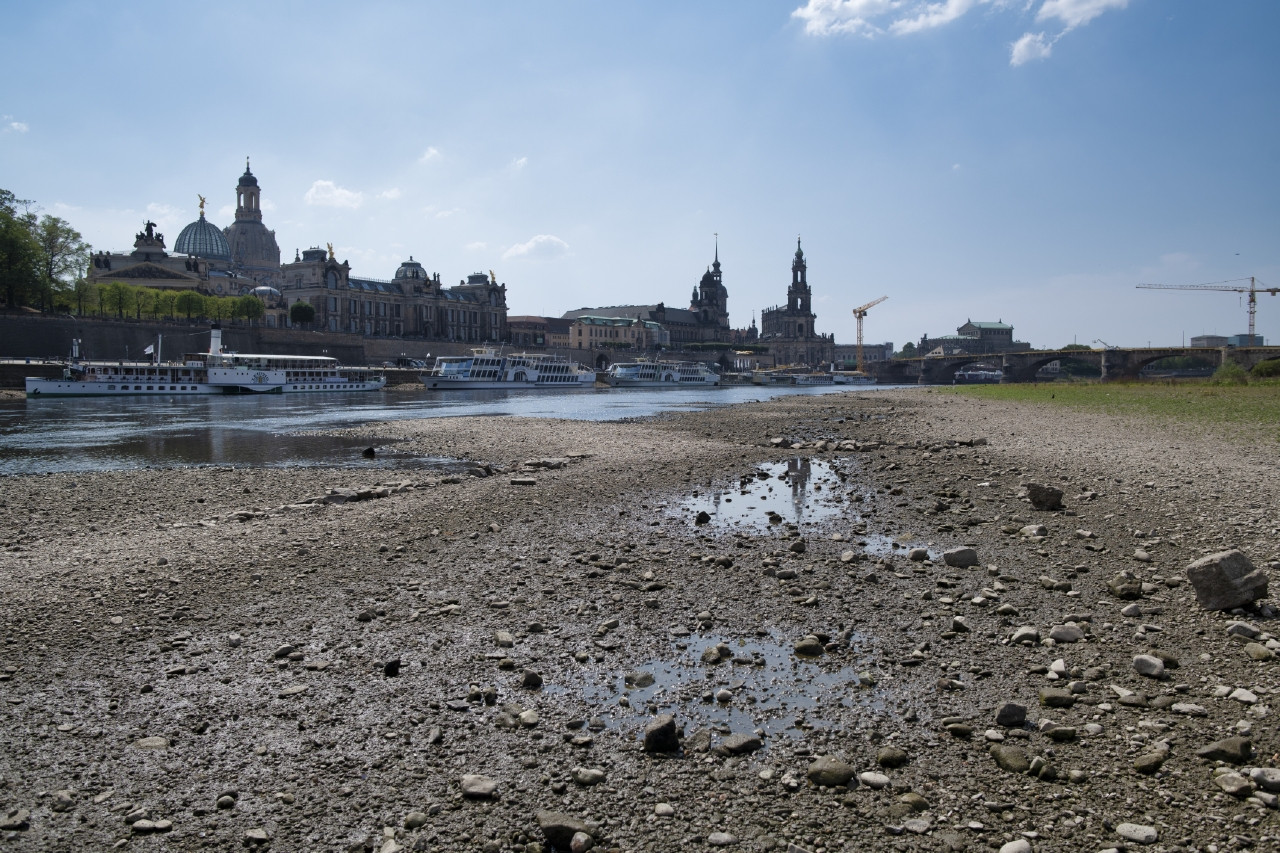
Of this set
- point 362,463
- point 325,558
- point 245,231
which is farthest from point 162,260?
point 325,558

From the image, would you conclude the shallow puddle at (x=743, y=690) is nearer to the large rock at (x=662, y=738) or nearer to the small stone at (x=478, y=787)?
the large rock at (x=662, y=738)

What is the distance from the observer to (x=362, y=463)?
24234mm

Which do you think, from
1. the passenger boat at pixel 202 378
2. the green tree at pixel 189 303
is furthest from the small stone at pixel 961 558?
the green tree at pixel 189 303

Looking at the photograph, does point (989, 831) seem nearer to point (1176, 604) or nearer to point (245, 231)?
point (1176, 604)

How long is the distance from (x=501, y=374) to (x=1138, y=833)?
103 meters

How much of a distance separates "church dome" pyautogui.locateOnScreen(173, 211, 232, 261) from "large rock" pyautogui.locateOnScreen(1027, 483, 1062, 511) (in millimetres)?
175164

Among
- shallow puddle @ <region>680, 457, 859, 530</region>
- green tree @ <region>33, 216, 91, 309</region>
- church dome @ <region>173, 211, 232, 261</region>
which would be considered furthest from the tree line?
shallow puddle @ <region>680, 457, 859, 530</region>

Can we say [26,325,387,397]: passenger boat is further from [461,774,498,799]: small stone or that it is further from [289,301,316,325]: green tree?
[461,774,498,799]: small stone

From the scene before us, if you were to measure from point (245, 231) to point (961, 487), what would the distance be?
193 metres

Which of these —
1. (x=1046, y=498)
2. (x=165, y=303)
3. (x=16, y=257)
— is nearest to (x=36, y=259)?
(x=16, y=257)

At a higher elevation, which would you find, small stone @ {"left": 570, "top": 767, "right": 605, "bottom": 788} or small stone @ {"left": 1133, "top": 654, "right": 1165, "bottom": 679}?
Result: small stone @ {"left": 1133, "top": 654, "right": 1165, "bottom": 679}

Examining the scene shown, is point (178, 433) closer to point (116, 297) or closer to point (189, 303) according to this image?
point (116, 297)

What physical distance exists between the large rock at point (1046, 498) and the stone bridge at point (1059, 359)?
76782 millimetres

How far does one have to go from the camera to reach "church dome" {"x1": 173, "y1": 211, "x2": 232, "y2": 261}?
159 meters
